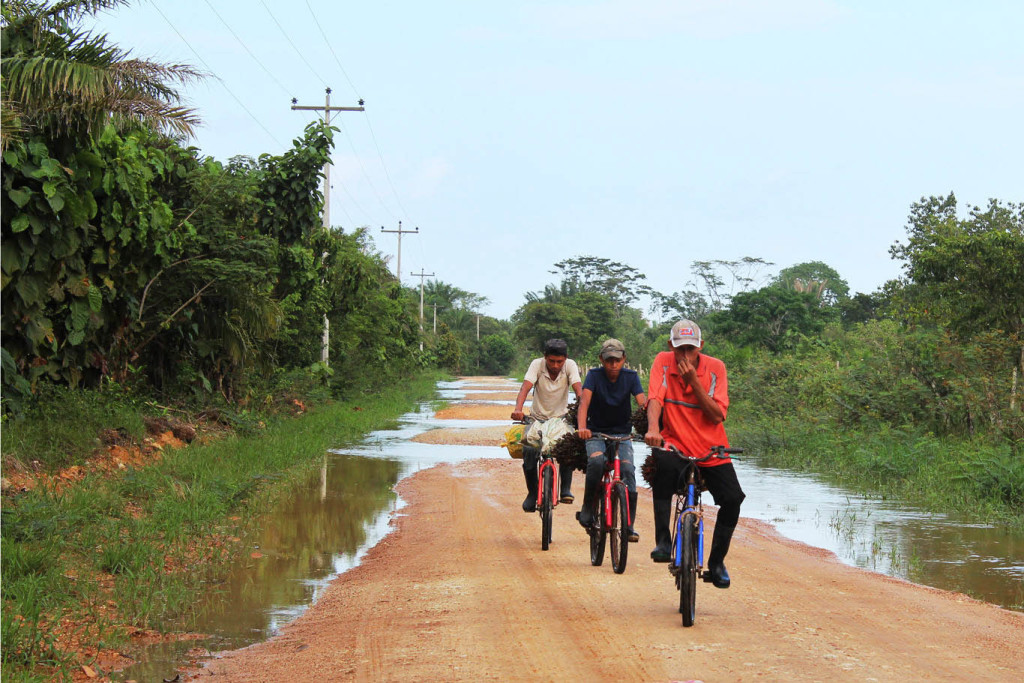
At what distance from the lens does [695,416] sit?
Result: 6.66 m

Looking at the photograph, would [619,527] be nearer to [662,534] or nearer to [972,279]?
[662,534]

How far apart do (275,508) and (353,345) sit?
20501mm

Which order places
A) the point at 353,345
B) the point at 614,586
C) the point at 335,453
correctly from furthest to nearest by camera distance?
the point at 353,345 → the point at 335,453 → the point at 614,586

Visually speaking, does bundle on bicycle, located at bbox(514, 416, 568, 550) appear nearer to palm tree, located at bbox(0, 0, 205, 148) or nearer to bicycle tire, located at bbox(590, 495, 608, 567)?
bicycle tire, located at bbox(590, 495, 608, 567)

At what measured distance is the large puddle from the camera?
7.37 metres

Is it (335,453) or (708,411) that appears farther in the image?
(335,453)

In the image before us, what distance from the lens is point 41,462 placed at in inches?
466

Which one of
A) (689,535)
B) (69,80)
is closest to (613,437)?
(689,535)

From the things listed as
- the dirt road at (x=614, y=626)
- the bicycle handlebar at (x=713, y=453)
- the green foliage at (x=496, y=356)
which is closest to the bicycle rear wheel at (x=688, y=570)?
the dirt road at (x=614, y=626)

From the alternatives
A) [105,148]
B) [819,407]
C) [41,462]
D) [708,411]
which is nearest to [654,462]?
[708,411]

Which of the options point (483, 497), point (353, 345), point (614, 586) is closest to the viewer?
point (614, 586)

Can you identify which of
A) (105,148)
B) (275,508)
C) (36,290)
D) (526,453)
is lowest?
(275,508)

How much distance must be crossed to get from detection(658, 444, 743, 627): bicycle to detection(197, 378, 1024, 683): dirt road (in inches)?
8.1

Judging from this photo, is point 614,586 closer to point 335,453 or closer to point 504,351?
point 335,453
